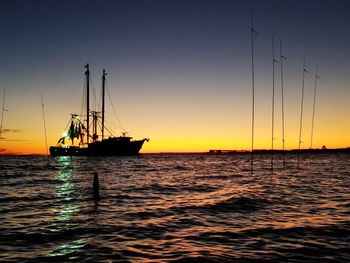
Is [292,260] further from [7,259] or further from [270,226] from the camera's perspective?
[7,259]

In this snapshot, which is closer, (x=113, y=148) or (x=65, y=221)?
(x=65, y=221)

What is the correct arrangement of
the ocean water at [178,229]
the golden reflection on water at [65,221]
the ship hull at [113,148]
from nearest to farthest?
the ocean water at [178,229] → the golden reflection on water at [65,221] → the ship hull at [113,148]

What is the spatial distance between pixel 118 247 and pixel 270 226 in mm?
6405

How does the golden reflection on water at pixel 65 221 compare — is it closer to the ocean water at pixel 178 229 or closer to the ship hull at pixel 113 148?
the ocean water at pixel 178 229

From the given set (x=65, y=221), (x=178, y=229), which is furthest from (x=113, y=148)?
(x=178, y=229)

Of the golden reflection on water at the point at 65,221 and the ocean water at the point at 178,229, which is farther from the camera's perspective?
the golden reflection on water at the point at 65,221

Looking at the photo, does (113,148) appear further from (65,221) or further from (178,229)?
(178,229)

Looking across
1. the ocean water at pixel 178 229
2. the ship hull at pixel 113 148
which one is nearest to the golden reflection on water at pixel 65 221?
the ocean water at pixel 178 229

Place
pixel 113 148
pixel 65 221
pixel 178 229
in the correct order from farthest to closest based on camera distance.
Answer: pixel 113 148, pixel 65 221, pixel 178 229

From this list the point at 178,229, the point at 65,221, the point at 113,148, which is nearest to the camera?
the point at 178,229

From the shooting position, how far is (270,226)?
546 inches

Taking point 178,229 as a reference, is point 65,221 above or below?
below

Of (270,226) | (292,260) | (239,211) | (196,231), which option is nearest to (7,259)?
(196,231)

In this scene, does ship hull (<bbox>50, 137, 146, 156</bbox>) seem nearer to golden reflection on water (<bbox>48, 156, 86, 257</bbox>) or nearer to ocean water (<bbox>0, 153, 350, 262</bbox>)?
golden reflection on water (<bbox>48, 156, 86, 257</bbox>)
